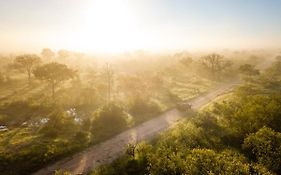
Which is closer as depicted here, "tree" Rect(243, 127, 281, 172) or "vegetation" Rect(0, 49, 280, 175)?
"tree" Rect(243, 127, 281, 172)

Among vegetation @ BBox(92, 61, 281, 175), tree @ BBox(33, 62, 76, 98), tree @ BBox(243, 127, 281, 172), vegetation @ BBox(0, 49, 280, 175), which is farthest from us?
tree @ BBox(33, 62, 76, 98)

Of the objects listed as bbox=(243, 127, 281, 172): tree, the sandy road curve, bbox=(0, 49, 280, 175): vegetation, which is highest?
bbox=(243, 127, 281, 172): tree

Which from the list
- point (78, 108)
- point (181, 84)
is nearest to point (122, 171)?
point (78, 108)

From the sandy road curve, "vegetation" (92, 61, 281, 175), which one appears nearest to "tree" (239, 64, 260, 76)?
the sandy road curve

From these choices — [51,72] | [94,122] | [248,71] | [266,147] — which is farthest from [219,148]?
[248,71]

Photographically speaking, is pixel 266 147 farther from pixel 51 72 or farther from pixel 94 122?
pixel 51 72

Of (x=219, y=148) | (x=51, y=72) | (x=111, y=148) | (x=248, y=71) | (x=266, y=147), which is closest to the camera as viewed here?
(x=266, y=147)

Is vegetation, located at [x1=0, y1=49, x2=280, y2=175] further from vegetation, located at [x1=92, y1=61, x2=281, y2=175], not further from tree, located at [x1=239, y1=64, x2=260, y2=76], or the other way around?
tree, located at [x1=239, y1=64, x2=260, y2=76]

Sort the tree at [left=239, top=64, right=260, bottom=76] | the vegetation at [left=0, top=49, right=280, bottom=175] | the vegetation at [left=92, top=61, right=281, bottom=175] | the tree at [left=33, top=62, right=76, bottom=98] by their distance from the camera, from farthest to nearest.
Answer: the tree at [left=239, top=64, right=260, bottom=76] < the tree at [left=33, top=62, right=76, bottom=98] < the vegetation at [left=0, top=49, right=280, bottom=175] < the vegetation at [left=92, top=61, right=281, bottom=175]
